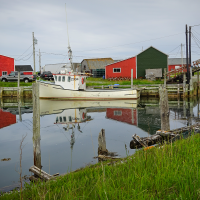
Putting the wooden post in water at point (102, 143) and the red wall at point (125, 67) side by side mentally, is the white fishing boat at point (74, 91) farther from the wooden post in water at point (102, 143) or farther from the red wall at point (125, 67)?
the wooden post in water at point (102, 143)

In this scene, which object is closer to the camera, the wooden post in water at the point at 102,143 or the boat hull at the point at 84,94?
the wooden post in water at the point at 102,143

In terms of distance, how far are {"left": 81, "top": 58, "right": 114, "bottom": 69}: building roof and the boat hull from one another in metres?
21.5

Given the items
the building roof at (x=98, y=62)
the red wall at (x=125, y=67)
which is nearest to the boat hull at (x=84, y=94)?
the red wall at (x=125, y=67)

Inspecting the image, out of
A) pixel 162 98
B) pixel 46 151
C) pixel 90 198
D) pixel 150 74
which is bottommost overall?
pixel 46 151

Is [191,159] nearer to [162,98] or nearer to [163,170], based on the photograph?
[163,170]

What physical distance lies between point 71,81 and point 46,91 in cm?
319

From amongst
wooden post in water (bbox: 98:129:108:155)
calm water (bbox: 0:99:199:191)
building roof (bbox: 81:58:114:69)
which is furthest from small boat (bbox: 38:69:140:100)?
building roof (bbox: 81:58:114:69)

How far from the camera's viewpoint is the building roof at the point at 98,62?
49981mm

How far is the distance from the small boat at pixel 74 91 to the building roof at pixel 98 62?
21.3 metres

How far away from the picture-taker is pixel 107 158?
290 inches

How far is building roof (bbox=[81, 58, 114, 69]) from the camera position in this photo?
49981 millimetres

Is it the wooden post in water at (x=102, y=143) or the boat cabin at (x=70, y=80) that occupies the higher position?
→ the boat cabin at (x=70, y=80)

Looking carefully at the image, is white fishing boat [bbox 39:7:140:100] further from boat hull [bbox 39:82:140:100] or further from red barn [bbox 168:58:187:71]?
red barn [bbox 168:58:187:71]

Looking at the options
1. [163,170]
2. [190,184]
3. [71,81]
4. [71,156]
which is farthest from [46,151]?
[71,81]
